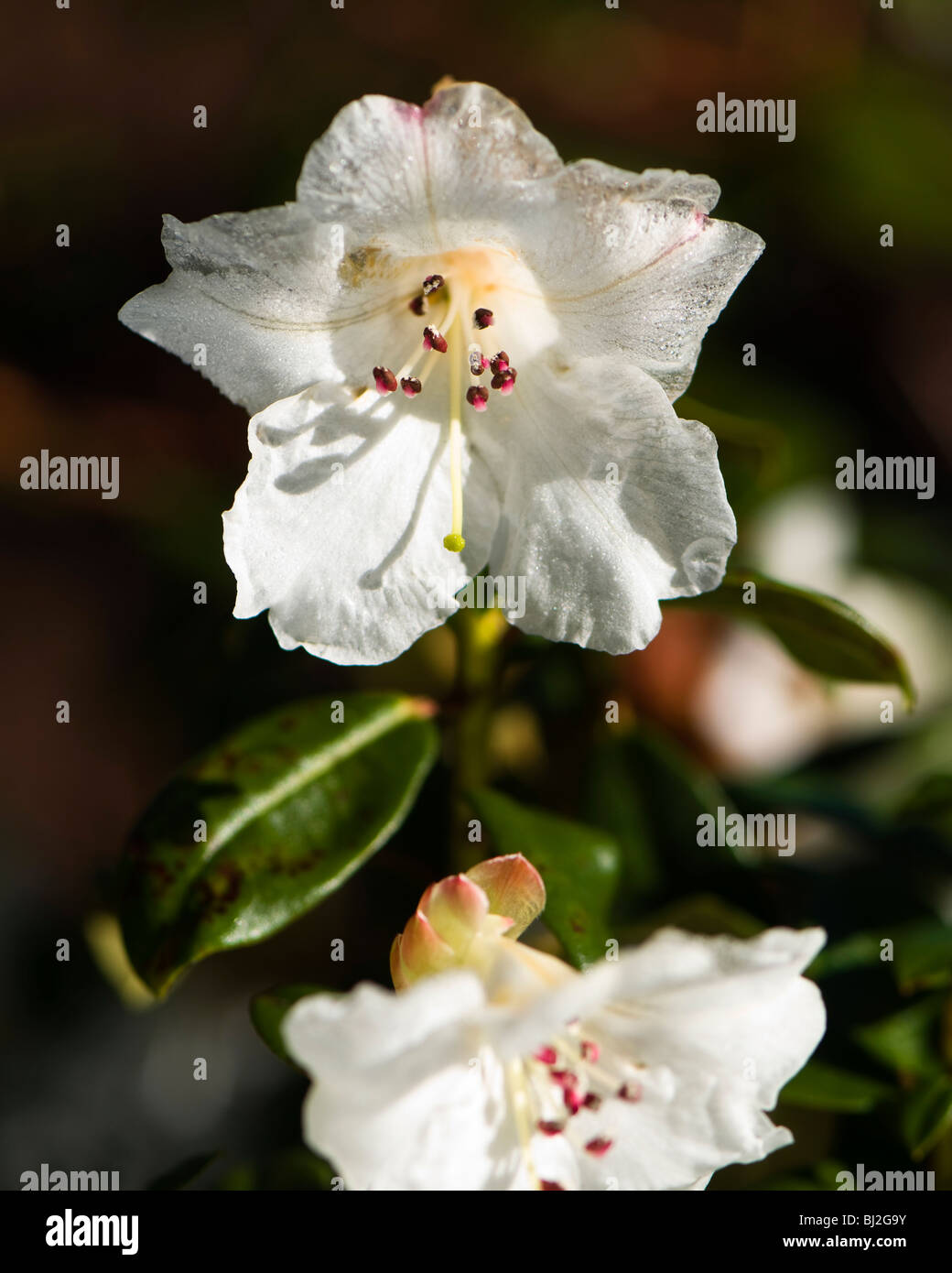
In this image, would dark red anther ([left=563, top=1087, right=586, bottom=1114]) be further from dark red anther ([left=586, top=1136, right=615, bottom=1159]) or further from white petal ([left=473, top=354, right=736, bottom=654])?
white petal ([left=473, top=354, right=736, bottom=654])

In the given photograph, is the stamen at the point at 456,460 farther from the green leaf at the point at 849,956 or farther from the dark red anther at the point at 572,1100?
the green leaf at the point at 849,956

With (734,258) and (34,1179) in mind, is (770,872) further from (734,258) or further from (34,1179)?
(34,1179)

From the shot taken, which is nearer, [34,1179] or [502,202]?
[502,202]

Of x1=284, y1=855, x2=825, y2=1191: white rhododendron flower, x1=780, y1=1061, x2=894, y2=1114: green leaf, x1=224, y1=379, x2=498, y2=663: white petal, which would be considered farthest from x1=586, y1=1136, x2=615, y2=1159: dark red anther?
x1=224, y1=379, x2=498, y2=663: white petal

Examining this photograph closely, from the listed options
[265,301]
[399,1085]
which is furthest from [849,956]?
[265,301]
